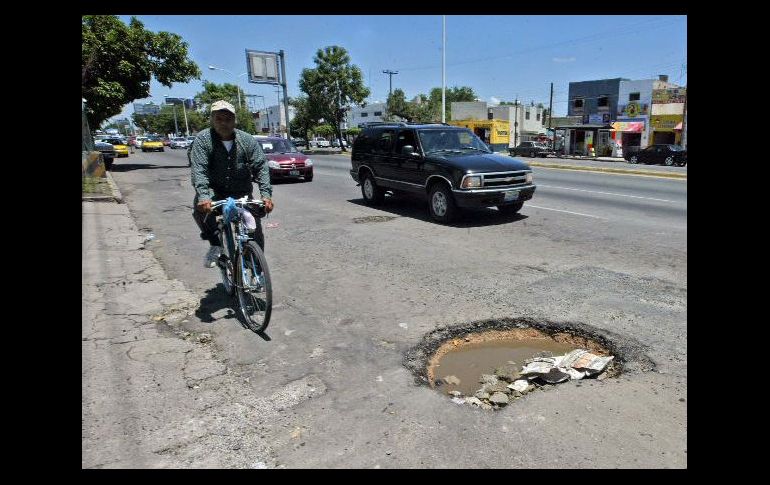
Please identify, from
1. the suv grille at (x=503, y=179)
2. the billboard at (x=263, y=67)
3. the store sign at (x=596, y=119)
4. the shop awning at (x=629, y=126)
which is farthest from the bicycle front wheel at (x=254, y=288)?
the store sign at (x=596, y=119)

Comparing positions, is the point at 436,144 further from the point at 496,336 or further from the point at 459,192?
the point at 496,336

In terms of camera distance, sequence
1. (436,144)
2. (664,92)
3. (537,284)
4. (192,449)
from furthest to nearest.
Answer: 1. (664,92)
2. (436,144)
3. (537,284)
4. (192,449)

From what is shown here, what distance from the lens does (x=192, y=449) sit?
A: 8.59ft

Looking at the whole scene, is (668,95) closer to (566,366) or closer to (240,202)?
(566,366)

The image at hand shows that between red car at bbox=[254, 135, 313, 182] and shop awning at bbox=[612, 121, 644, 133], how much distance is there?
35053 mm

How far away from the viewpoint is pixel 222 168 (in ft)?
14.9

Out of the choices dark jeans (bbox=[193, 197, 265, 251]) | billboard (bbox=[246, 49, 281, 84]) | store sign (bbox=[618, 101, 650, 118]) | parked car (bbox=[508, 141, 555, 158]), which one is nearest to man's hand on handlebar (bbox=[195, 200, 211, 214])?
dark jeans (bbox=[193, 197, 265, 251])

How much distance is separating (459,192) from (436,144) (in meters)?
1.62

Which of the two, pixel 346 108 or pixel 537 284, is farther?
pixel 346 108

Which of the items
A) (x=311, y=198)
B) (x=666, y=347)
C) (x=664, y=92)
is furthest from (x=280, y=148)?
(x=664, y=92)

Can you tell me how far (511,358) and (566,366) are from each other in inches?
18.2

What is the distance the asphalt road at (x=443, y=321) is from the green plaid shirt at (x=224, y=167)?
4.04 ft

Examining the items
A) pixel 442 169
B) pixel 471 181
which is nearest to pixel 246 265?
pixel 471 181

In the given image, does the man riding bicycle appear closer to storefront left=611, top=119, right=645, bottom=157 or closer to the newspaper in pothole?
the newspaper in pothole
